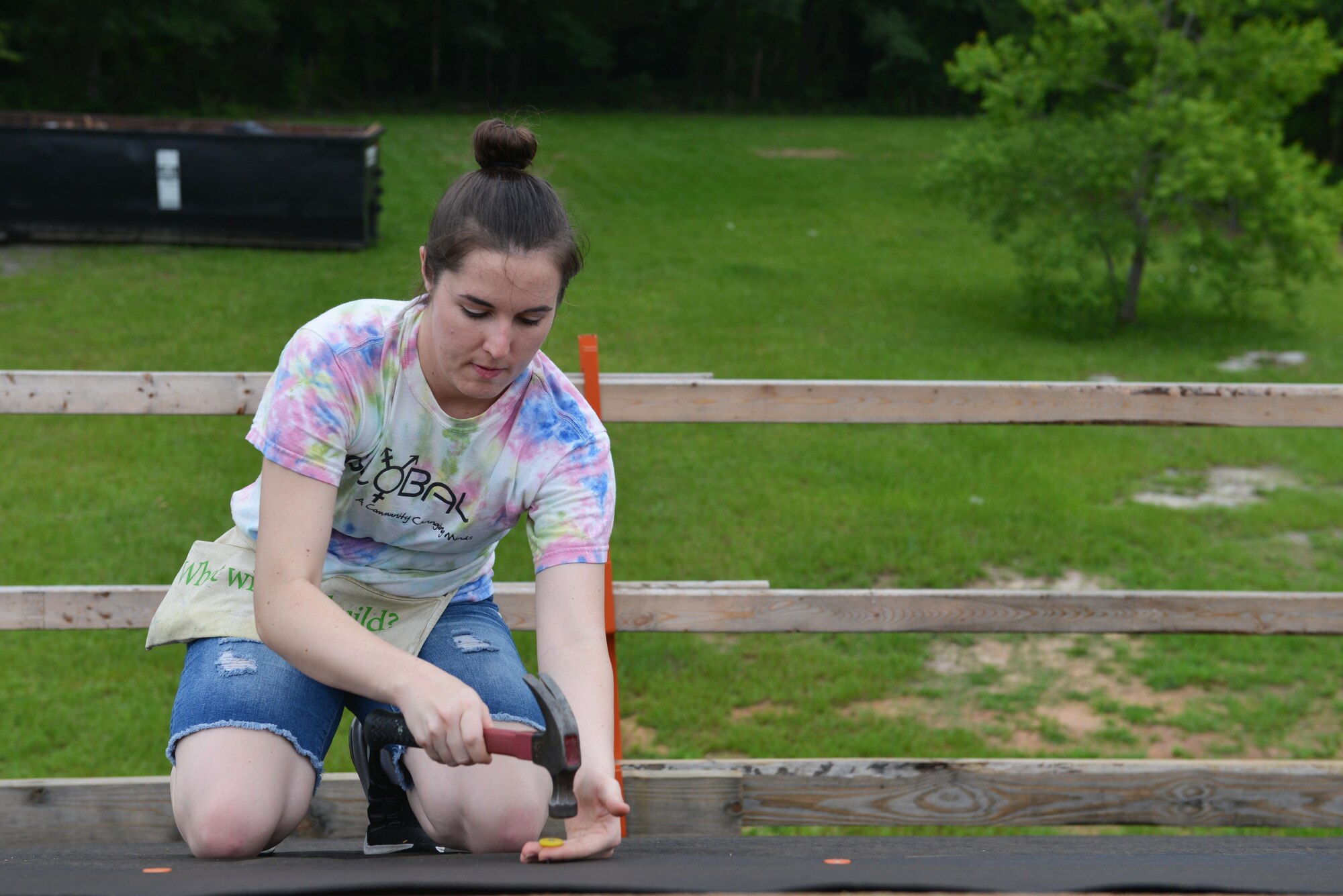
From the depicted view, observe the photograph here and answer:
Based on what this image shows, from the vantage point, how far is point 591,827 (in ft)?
6.31

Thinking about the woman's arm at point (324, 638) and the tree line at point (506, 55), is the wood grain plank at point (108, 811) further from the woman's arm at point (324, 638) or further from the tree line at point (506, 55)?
the tree line at point (506, 55)

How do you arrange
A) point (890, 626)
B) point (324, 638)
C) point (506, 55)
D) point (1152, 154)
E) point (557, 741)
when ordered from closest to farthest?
point (557, 741)
point (324, 638)
point (890, 626)
point (1152, 154)
point (506, 55)

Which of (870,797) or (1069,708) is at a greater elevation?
(870,797)

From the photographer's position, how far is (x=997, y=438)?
810cm

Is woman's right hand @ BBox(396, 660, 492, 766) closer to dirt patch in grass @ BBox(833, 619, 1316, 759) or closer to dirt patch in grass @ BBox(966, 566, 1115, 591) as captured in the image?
dirt patch in grass @ BBox(833, 619, 1316, 759)

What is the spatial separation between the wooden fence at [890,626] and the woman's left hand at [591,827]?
49.7 inches

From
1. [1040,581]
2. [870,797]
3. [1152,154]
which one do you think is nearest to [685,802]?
[870,797]

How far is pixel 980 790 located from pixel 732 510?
3474 mm

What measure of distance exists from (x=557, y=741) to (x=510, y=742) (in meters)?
0.07

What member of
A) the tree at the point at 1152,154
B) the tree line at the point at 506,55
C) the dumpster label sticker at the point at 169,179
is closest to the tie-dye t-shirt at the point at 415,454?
the tree at the point at 1152,154

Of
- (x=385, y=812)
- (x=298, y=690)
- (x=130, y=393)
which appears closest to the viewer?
(x=298, y=690)

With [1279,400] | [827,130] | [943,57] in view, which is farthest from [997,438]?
[943,57]

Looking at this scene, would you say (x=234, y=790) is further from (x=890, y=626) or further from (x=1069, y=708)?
(x=1069, y=708)

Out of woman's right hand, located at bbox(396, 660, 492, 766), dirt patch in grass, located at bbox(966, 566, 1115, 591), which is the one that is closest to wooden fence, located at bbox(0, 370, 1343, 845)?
woman's right hand, located at bbox(396, 660, 492, 766)
